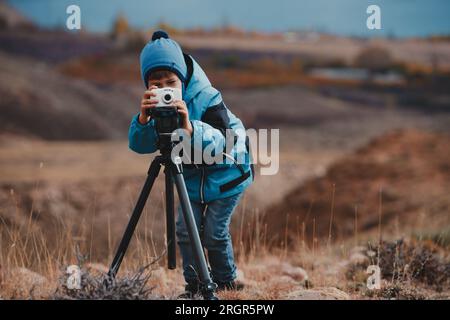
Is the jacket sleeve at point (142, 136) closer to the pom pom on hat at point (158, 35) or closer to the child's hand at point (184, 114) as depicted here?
the child's hand at point (184, 114)

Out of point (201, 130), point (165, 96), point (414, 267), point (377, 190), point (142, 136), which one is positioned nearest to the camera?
point (165, 96)

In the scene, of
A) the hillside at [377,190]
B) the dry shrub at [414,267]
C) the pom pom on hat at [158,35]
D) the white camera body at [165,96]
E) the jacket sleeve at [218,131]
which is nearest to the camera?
the white camera body at [165,96]

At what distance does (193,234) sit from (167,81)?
0.74m

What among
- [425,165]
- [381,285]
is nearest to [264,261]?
[381,285]

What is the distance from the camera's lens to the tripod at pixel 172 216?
11.0 ft

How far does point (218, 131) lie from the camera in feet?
11.6

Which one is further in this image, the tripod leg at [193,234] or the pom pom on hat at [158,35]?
the pom pom on hat at [158,35]

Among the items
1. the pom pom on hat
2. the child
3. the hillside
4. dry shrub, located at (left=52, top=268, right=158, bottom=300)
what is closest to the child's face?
the child

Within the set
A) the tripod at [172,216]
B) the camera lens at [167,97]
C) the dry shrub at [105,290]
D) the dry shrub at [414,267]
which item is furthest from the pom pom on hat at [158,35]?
the dry shrub at [414,267]

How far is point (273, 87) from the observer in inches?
890

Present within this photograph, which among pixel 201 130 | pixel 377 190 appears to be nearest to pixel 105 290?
pixel 201 130

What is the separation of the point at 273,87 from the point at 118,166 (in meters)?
6.36

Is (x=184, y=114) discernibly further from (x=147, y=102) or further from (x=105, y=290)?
(x=105, y=290)
